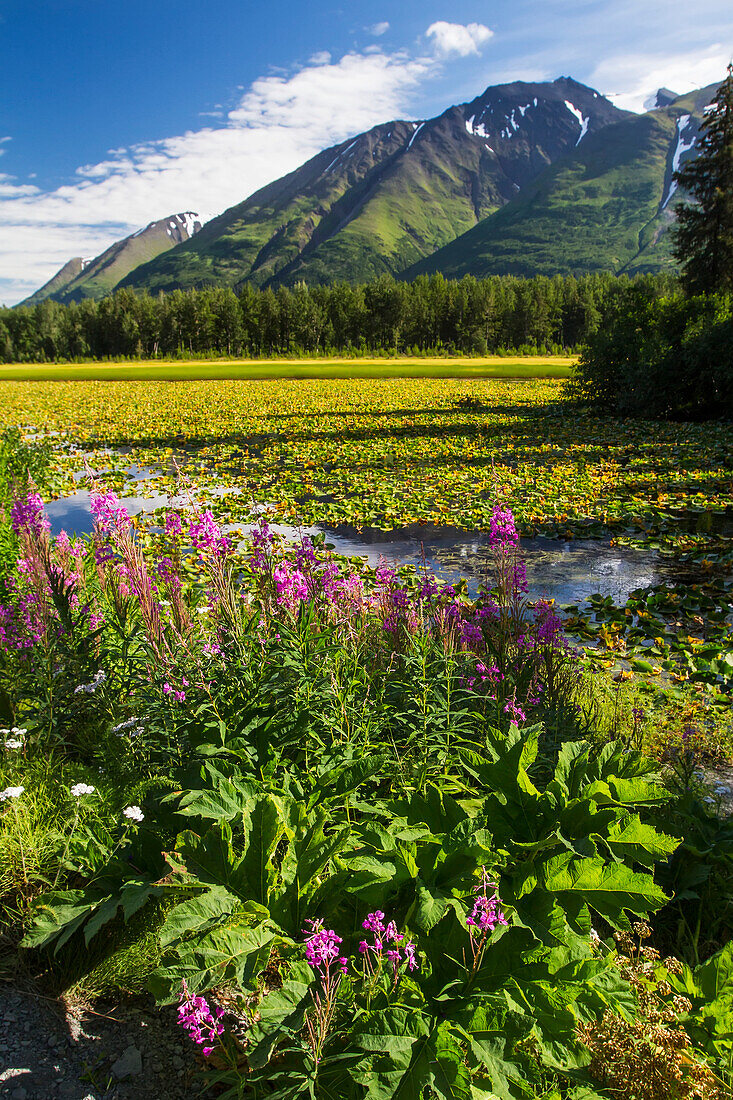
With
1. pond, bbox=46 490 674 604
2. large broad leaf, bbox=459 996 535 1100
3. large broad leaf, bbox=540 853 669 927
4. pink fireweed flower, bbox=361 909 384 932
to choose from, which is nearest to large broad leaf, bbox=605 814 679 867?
large broad leaf, bbox=540 853 669 927

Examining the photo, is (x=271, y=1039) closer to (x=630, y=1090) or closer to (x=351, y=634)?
(x=630, y=1090)

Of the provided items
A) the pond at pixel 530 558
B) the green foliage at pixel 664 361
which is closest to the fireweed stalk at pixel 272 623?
the pond at pixel 530 558

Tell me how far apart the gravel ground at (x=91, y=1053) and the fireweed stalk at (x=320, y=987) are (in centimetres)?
57

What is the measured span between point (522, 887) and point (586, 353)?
27.8 m

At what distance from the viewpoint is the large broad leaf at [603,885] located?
7.04 ft

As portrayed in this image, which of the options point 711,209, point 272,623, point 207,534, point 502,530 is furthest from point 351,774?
point 711,209

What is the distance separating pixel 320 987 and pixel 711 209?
127 feet

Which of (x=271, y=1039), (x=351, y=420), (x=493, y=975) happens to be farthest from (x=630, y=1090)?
(x=351, y=420)

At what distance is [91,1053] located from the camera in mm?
2332

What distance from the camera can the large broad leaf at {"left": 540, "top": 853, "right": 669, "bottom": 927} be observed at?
84.4 inches

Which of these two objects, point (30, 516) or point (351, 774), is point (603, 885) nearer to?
point (351, 774)

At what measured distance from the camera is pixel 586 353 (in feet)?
87.2

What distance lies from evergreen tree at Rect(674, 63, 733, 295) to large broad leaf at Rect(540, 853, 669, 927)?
34.4 meters

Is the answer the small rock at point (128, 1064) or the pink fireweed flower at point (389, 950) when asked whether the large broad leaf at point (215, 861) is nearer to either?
the pink fireweed flower at point (389, 950)
